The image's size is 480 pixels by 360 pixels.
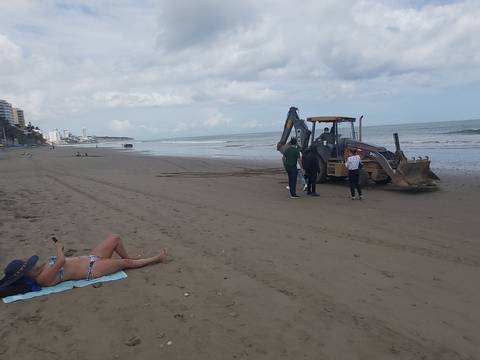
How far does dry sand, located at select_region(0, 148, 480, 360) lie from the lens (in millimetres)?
3320

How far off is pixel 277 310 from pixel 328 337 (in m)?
0.65

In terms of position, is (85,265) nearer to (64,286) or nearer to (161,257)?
(64,286)

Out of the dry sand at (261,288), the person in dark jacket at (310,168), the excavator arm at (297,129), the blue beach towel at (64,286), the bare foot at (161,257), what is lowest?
the dry sand at (261,288)

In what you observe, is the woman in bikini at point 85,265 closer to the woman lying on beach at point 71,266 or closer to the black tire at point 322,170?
the woman lying on beach at point 71,266

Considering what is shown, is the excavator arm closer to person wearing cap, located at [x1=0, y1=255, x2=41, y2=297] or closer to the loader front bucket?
the loader front bucket

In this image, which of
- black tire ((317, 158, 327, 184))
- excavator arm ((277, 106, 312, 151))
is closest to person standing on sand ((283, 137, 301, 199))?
excavator arm ((277, 106, 312, 151))

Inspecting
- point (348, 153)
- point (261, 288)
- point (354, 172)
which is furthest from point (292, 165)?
point (261, 288)

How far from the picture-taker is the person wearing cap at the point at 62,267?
4.29 metres

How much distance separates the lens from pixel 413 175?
38.7ft

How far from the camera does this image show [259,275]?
15.7 feet

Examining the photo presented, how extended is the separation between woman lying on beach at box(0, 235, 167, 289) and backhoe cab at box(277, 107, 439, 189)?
8506mm

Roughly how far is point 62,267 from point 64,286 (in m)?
0.23

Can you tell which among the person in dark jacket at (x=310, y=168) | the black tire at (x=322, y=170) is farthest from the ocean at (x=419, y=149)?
the person in dark jacket at (x=310, y=168)

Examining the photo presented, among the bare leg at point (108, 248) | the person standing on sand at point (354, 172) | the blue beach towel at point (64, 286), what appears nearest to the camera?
the blue beach towel at point (64, 286)
